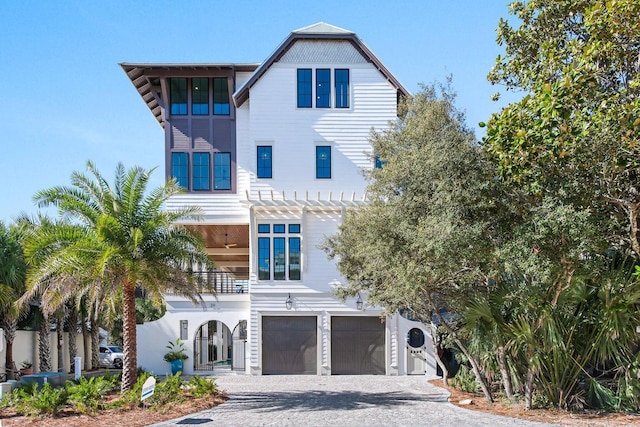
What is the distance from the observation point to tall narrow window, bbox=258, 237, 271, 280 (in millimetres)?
25641

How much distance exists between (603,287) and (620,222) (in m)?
1.57

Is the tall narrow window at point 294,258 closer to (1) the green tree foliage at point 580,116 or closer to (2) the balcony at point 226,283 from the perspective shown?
(2) the balcony at point 226,283

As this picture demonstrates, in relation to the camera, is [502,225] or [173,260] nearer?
[502,225]

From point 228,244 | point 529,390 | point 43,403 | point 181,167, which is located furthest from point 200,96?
point 529,390

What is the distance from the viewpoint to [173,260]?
57.9 ft

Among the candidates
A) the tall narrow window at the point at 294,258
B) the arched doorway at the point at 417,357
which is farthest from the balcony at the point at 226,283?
the arched doorway at the point at 417,357

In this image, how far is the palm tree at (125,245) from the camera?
16.5m

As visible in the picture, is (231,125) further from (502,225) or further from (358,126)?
(502,225)

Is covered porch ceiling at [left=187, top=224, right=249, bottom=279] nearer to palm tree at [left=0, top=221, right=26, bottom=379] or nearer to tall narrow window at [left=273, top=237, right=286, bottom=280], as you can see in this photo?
tall narrow window at [left=273, top=237, right=286, bottom=280]

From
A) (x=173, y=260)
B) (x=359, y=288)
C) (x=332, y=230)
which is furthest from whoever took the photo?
(x=332, y=230)

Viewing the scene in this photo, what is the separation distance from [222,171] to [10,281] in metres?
8.86

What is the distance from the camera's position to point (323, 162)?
25.9 metres

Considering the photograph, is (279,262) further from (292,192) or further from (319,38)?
(319,38)

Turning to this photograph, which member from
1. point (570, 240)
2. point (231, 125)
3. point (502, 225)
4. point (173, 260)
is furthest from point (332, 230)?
point (570, 240)
